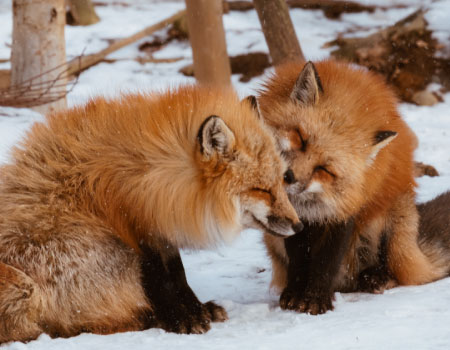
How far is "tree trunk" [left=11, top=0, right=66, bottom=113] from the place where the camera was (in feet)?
26.3

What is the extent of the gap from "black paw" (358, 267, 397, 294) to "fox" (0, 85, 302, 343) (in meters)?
1.33

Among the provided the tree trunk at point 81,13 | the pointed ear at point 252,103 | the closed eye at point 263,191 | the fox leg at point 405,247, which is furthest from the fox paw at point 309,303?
the tree trunk at point 81,13

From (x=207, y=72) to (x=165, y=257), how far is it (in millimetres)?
4423

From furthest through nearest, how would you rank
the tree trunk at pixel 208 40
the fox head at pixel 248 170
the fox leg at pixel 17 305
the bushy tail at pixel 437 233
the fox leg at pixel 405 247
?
1. the tree trunk at pixel 208 40
2. the bushy tail at pixel 437 233
3. the fox leg at pixel 405 247
4. the fox head at pixel 248 170
5. the fox leg at pixel 17 305

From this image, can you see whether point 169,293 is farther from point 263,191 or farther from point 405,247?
point 405,247

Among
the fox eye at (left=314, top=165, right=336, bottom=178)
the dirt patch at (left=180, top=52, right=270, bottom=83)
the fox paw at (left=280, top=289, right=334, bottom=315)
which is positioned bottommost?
the fox paw at (left=280, top=289, right=334, bottom=315)

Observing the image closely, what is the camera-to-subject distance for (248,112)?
421 cm

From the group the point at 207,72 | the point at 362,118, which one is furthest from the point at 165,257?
the point at 207,72

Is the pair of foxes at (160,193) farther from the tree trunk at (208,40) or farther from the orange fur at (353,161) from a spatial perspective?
the tree trunk at (208,40)

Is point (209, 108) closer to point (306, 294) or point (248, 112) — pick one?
point (248, 112)

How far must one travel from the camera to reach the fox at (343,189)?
4.54 meters

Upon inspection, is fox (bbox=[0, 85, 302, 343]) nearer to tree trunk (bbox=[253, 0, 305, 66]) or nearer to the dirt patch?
tree trunk (bbox=[253, 0, 305, 66])

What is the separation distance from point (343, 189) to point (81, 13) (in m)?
11.3

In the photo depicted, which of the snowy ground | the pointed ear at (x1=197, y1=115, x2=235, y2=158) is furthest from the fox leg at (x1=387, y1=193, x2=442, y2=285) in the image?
Answer: the pointed ear at (x1=197, y1=115, x2=235, y2=158)
